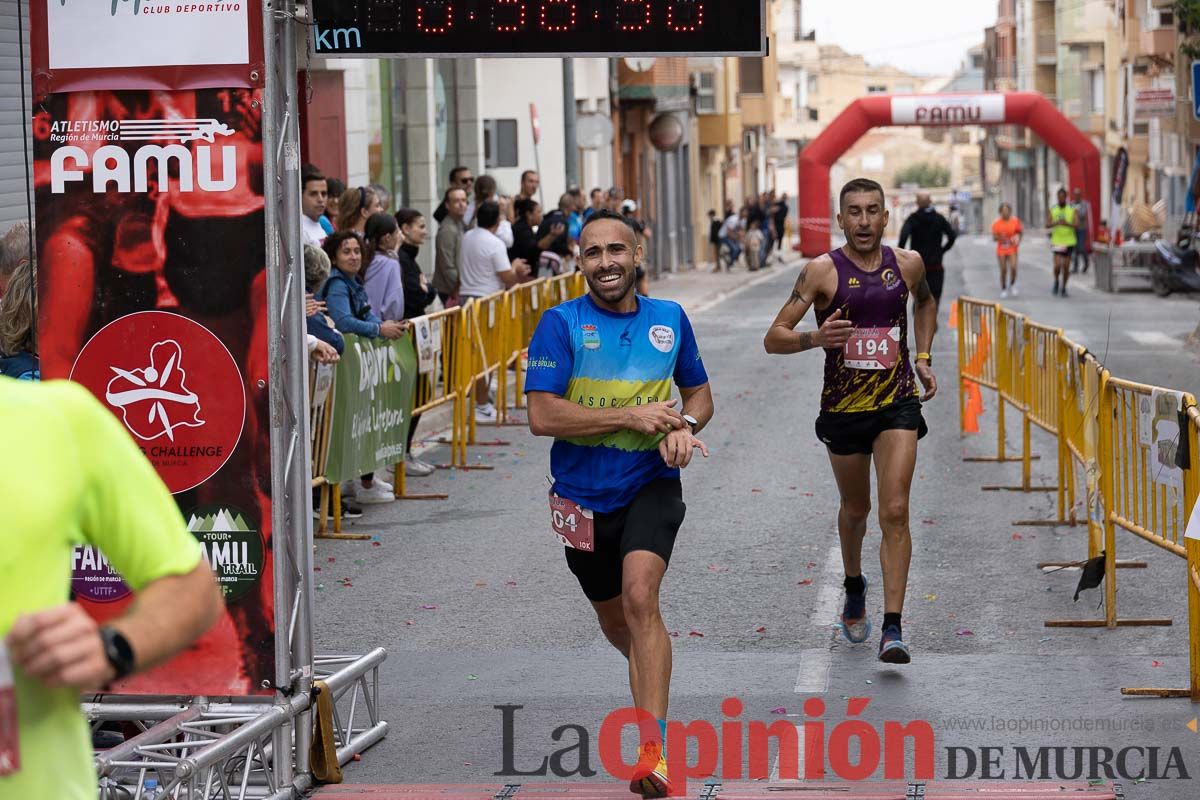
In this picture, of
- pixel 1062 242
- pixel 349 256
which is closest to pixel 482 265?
pixel 349 256

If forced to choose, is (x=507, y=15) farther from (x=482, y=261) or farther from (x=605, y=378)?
(x=482, y=261)

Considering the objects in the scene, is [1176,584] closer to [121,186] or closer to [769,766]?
[769,766]

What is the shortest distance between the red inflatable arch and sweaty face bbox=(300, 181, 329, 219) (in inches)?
1237

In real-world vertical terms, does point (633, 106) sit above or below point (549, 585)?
above

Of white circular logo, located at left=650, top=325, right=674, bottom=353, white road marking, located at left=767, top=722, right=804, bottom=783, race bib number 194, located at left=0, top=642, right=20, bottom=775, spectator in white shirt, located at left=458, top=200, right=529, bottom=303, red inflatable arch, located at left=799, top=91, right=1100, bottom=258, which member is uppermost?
red inflatable arch, located at left=799, top=91, right=1100, bottom=258

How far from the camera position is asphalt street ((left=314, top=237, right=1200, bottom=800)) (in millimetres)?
6984

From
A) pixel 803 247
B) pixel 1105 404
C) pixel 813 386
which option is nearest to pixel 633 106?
pixel 803 247

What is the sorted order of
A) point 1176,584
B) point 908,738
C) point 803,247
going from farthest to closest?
point 803,247 < point 1176,584 < point 908,738

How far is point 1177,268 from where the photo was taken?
33.6 metres

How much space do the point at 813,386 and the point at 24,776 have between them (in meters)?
17.5

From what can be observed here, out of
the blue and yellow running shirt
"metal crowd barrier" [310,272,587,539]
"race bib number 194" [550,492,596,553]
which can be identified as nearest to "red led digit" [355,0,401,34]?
the blue and yellow running shirt

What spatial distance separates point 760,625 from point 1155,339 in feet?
55.8

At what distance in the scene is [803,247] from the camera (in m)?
48.6

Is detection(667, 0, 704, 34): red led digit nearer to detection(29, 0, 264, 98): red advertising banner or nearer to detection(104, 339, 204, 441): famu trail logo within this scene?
detection(29, 0, 264, 98): red advertising banner
